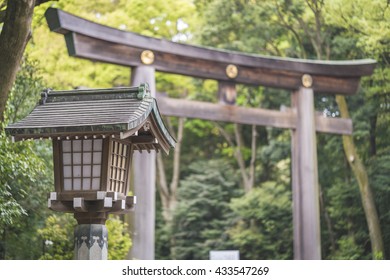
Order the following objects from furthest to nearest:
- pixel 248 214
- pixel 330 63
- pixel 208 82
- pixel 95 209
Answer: pixel 208 82 < pixel 248 214 < pixel 330 63 < pixel 95 209

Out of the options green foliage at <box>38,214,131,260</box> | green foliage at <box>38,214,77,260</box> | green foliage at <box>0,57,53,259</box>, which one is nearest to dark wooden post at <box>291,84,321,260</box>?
green foliage at <box>38,214,131,260</box>

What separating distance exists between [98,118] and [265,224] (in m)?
9.42

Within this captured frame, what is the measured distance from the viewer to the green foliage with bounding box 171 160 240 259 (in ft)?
52.2

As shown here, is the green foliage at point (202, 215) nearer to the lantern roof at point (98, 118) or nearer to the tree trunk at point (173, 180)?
the tree trunk at point (173, 180)

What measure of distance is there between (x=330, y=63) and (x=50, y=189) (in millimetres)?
5399

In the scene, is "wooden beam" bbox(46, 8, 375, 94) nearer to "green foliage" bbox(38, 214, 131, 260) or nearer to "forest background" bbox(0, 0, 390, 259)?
"forest background" bbox(0, 0, 390, 259)

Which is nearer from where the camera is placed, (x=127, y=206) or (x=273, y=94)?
(x=127, y=206)

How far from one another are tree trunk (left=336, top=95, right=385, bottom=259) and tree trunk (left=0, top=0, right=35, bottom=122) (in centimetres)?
763

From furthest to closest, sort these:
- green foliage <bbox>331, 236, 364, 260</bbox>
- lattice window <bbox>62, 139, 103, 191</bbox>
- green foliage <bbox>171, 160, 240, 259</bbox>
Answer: green foliage <bbox>171, 160, 240, 259</bbox>
green foliage <bbox>331, 236, 364, 260</bbox>
lattice window <bbox>62, 139, 103, 191</bbox>

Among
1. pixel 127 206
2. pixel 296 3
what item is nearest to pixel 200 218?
pixel 296 3

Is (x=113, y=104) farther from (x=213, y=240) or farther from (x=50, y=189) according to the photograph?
(x=213, y=240)

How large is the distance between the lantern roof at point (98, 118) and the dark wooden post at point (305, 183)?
15.7 feet

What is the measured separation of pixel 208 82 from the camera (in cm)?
1714

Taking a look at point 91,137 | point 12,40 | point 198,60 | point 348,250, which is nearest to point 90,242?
point 91,137
